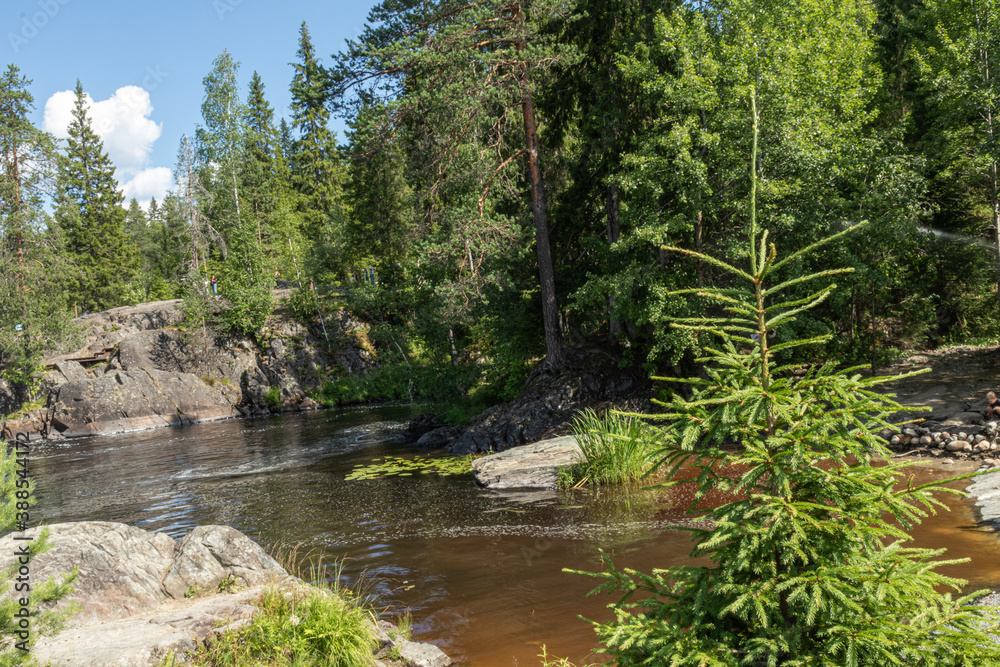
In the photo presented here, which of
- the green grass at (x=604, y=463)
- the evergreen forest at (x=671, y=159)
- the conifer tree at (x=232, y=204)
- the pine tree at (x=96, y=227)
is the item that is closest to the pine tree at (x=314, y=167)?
the conifer tree at (x=232, y=204)

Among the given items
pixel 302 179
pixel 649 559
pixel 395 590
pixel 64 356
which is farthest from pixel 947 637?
pixel 302 179

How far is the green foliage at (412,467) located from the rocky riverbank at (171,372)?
1781 cm

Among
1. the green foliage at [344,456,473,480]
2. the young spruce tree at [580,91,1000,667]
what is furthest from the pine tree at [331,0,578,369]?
the young spruce tree at [580,91,1000,667]

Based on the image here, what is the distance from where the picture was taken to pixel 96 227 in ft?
168

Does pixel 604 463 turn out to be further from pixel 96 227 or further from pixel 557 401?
pixel 96 227

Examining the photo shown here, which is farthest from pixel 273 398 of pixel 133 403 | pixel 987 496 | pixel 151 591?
pixel 987 496

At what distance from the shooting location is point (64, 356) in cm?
3294

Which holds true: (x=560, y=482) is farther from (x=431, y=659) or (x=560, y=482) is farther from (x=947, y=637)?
(x=947, y=637)

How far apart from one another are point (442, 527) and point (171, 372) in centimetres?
2705

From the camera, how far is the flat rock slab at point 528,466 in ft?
39.9

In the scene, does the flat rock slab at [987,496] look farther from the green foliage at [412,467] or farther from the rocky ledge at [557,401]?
the green foliage at [412,467]

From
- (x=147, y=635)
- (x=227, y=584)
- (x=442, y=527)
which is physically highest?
(x=147, y=635)

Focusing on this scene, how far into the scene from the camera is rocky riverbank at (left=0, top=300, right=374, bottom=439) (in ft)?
94.8

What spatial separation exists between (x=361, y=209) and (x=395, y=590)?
25662 millimetres
